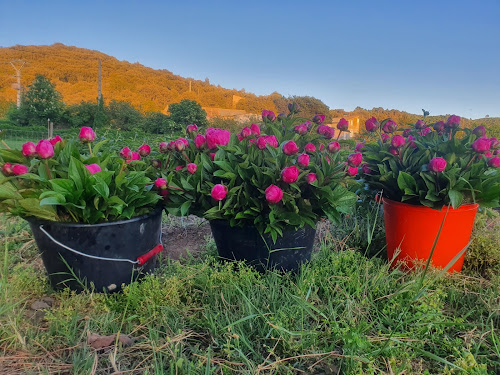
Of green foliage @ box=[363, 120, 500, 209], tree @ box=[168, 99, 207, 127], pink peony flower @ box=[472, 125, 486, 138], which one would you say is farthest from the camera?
tree @ box=[168, 99, 207, 127]

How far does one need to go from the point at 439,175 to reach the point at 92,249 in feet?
5.21

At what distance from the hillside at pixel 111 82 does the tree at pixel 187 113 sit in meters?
6.96

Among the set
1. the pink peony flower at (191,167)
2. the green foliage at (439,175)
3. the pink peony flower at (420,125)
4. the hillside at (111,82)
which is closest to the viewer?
the pink peony flower at (191,167)

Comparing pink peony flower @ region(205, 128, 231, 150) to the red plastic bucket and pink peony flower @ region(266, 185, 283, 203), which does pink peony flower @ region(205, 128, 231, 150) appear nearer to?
pink peony flower @ region(266, 185, 283, 203)

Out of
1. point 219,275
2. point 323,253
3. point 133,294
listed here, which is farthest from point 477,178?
point 133,294

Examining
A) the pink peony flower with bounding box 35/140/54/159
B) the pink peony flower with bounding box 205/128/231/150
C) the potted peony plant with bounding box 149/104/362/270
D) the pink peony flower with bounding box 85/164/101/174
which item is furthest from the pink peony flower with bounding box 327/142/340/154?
the pink peony flower with bounding box 35/140/54/159

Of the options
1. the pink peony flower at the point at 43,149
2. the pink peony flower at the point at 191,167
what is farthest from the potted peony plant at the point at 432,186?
the pink peony flower at the point at 43,149

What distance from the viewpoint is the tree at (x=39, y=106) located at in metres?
20.0

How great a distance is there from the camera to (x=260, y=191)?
4.52ft

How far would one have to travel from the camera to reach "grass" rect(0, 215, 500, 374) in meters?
0.98

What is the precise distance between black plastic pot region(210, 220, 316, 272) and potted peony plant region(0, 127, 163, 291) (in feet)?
1.18

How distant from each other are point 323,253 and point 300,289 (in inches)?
18.8

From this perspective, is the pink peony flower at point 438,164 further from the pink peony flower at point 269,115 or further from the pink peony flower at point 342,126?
the pink peony flower at point 269,115

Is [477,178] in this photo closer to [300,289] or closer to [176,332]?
[300,289]
